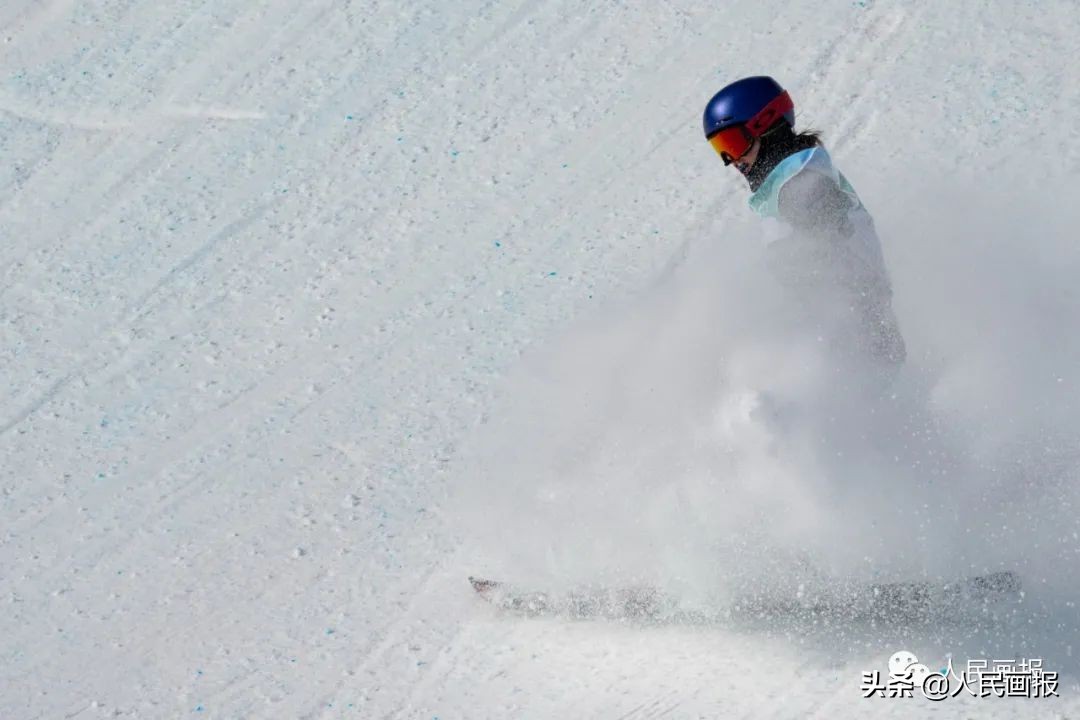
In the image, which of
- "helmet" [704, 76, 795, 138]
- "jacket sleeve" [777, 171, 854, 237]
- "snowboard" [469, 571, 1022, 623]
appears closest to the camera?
"snowboard" [469, 571, 1022, 623]

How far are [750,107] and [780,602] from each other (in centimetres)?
179

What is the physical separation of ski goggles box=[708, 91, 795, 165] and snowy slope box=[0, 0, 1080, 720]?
1428 mm

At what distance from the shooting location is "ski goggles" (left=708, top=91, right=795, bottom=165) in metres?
4.94

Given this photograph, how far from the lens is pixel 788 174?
486 centimetres

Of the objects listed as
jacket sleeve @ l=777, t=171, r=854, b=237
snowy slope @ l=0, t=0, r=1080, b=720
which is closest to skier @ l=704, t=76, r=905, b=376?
jacket sleeve @ l=777, t=171, r=854, b=237

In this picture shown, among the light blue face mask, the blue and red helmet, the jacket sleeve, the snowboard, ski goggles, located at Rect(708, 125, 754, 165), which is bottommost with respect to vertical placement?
the snowboard

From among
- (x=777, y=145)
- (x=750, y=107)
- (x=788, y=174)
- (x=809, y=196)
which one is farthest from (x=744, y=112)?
(x=809, y=196)

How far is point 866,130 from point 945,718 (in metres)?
4.25

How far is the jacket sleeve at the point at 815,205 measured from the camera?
4.82 meters

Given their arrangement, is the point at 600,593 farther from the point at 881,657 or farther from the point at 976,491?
the point at 976,491

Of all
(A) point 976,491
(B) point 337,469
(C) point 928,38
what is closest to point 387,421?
(B) point 337,469

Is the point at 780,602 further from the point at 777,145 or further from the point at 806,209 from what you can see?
the point at 777,145

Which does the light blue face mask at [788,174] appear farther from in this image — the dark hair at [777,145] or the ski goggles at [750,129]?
the ski goggles at [750,129]

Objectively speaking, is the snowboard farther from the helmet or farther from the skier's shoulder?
the helmet
